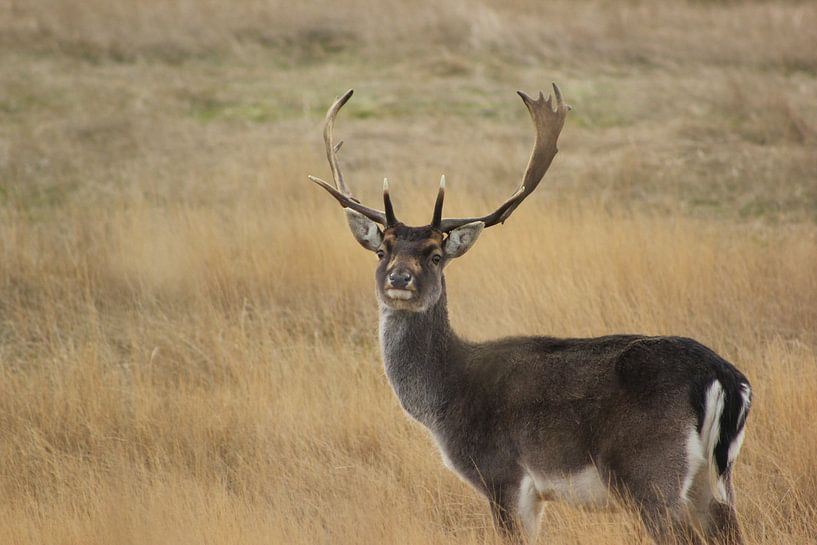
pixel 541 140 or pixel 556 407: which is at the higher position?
pixel 541 140

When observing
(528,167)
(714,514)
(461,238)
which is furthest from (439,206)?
(714,514)

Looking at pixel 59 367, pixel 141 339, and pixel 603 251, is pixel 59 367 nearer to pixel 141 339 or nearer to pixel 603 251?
pixel 141 339

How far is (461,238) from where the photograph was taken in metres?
5.85

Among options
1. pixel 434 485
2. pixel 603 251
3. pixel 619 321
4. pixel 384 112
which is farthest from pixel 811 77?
pixel 434 485

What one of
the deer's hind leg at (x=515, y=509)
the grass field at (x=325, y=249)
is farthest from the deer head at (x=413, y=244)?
the grass field at (x=325, y=249)

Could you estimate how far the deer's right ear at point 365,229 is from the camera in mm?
5930

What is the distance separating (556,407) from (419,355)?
3.10 ft

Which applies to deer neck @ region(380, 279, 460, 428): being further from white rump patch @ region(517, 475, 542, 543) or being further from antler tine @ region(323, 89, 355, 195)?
antler tine @ region(323, 89, 355, 195)

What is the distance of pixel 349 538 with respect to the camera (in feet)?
18.6

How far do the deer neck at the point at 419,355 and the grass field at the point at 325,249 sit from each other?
2.06 ft

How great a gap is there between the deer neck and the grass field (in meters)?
0.63

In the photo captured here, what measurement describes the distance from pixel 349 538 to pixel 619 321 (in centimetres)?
347

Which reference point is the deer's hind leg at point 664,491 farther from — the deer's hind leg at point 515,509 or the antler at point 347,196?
the antler at point 347,196

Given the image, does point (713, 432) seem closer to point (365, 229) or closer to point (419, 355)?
point (419, 355)
